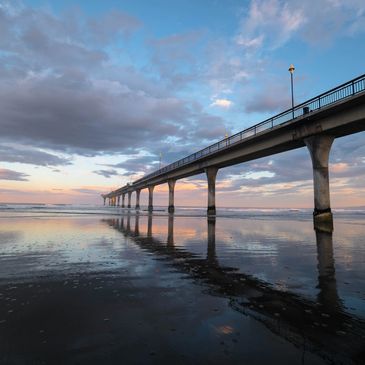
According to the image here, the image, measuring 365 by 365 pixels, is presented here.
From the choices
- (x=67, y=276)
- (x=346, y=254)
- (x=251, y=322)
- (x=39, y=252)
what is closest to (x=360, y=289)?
(x=251, y=322)

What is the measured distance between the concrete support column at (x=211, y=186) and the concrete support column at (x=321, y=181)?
25.6 m

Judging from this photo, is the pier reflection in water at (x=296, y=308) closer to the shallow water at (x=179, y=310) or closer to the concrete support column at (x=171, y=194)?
the shallow water at (x=179, y=310)

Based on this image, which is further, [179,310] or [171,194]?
[171,194]

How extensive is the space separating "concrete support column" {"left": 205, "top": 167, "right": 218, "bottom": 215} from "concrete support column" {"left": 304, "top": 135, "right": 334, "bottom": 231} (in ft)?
84.1

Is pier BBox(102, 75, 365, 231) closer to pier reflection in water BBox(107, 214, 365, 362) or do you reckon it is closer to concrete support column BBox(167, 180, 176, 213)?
pier reflection in water BBox(107, 214, 365, 362)

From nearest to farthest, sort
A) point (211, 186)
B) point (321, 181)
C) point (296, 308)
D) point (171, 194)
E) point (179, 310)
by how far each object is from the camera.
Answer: point (179, 310) → point (296, 308) → point (321, 181) → point (211, 186) → point (171, 194)

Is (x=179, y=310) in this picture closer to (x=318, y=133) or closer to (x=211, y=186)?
(x=318, y=133)

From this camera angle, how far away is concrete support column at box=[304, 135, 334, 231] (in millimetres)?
22672

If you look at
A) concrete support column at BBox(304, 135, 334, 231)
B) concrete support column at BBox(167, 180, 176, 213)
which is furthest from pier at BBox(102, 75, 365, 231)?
concrete support column at BBox(167, 180, 176, 213)

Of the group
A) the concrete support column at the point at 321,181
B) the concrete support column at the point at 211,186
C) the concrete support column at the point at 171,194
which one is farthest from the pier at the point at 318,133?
the concrete support column at the point at 171,194

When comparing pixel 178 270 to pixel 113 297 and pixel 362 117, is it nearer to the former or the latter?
pixel 113 297

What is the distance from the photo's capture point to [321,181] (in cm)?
2341

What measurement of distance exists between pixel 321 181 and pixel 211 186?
2779 cm

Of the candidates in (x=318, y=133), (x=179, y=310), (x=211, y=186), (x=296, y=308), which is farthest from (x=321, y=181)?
(x=211, y=186)
